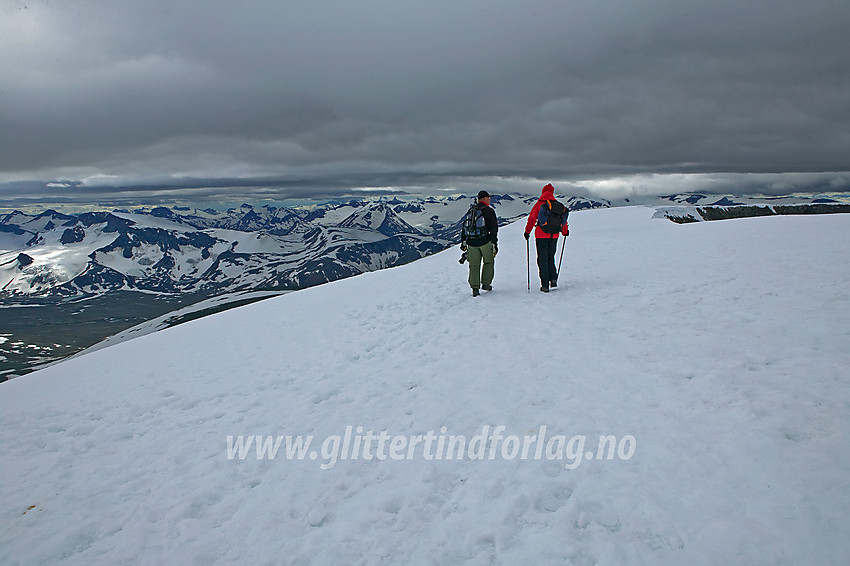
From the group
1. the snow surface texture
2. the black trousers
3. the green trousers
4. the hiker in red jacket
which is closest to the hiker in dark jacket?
the green trousers

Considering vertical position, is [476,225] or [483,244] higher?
[476,225]

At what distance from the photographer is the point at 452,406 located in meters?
7.23

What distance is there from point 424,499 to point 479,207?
9795 millimetres

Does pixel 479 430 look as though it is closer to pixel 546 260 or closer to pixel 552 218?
pixel 546 260

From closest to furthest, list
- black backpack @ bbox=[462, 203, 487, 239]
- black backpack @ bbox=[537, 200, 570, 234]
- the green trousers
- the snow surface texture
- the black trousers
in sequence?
the snow surface texture → black backpack @ bbox=[537, 200, 570, 234] → the black trousers → black backpack @ bbox=[462, 203, 487, 239] → the green trousers

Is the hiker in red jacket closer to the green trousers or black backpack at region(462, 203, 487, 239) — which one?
black backpack at region(462, 203, 487, 239)

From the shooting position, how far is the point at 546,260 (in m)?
13.4

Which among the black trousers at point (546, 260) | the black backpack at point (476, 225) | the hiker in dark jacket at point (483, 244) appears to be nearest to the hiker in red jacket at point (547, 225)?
the black trousers at point (546, 260)

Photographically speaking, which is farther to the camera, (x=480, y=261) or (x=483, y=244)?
(x=480, y=261)

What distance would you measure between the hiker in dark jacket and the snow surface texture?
1.79m

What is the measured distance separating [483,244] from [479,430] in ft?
26.4

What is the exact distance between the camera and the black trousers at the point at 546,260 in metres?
13.1

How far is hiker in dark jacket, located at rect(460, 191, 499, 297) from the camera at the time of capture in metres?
13.3

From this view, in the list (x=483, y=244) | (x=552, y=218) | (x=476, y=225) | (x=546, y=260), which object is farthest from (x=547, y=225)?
(x=476, y=225)
